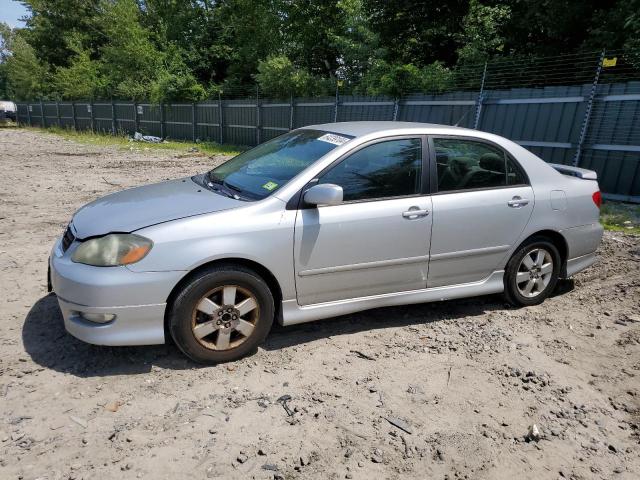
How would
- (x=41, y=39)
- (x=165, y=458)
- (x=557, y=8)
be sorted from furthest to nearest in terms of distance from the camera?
1. (x=41, y=39)
2. (x=557, y=8)
3. (x=165, y=458)

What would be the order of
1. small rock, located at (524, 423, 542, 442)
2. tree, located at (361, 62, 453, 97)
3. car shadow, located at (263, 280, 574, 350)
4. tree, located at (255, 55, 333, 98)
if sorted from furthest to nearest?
1. tree, located at (255, 55, 333, 98)
2. tree, located at (361, 62, 453, 97)
3. car shadow, located at (263, 280, 574, 350)
4. small rock, located at (524, 423, 542, 442)

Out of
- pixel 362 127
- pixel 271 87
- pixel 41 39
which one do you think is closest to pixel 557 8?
pixel 271 87

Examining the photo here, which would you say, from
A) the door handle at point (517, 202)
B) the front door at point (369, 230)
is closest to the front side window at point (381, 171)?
the front door at point (369, 230)

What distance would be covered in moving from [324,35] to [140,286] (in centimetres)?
2584

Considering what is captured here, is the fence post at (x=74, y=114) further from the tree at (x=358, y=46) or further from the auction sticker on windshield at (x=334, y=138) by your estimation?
the auction sticker on windshield at (x=334, y=138)

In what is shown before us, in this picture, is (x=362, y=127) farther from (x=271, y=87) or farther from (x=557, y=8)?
(x=271, y=87)

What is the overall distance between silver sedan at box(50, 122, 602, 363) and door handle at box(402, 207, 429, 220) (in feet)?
0.05

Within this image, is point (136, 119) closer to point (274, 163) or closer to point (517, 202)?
point (274, 163)

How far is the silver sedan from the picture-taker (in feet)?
9.96

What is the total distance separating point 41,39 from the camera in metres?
43.8

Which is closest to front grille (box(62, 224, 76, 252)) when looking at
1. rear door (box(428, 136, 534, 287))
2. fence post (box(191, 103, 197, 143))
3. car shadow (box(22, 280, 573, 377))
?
car shadow (box(22, 280, 573, 377))

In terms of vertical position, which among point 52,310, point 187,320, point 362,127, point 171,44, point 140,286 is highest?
point 171,44

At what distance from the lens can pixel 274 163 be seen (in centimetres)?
386

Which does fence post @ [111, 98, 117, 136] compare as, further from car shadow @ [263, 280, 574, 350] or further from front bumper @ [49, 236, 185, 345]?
front bumper @ [49, 236, 185, 345]
